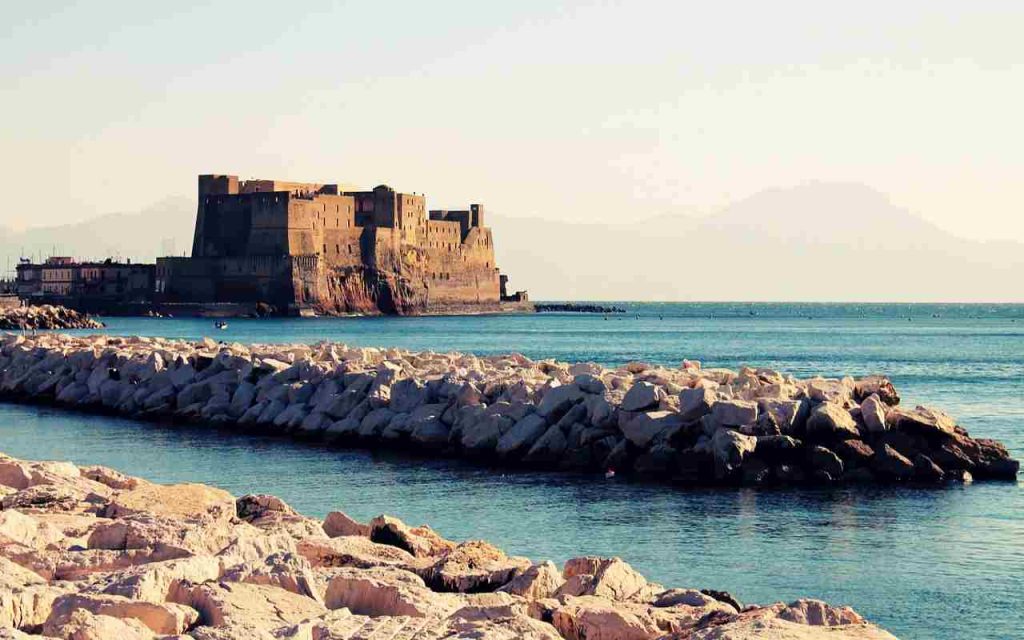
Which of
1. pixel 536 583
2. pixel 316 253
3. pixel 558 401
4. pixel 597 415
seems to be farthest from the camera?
pixel 316 253

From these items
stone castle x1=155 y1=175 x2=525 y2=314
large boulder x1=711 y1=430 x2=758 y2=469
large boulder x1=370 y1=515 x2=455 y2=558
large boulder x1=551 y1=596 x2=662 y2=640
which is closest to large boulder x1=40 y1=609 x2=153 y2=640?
large boulder x1=551 y1=596 x2=662 y2=640

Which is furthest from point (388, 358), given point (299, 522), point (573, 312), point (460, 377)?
point (573, 312)

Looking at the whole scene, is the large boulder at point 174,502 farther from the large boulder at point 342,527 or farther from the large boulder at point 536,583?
the large boulder at point 536,583

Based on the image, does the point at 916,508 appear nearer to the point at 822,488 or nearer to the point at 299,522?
the point at 822,488

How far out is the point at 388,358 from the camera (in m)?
18.6

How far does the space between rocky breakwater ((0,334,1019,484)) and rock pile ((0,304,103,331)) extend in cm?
3863

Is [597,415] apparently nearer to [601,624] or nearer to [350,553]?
[350,553]

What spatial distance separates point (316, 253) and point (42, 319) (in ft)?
69.5

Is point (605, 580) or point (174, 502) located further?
point (174, 502)

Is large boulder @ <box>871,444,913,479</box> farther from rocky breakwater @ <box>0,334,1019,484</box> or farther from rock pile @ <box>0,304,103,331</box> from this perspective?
rock pile @ <box>0,304,103,331</box>

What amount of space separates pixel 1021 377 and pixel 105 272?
65216 millimetres

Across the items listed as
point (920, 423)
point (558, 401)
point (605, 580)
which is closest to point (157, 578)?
point (605, 580)

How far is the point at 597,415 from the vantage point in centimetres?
1262

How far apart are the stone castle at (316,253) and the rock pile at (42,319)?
46.0 feet
